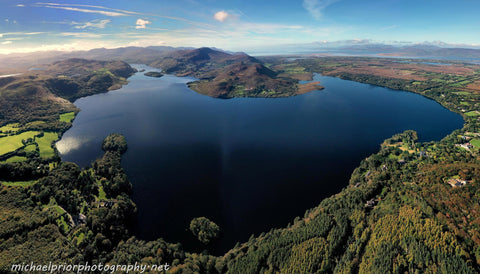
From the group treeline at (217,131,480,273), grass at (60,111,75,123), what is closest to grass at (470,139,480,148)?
treeline at (217,131,480,273)

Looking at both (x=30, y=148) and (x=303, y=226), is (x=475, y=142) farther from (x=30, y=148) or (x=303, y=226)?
(x=30, y=148)

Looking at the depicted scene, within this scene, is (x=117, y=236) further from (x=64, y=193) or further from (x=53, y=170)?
(x=53, y=170)

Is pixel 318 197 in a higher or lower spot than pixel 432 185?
lower

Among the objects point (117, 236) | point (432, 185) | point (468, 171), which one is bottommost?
point (117, 236)

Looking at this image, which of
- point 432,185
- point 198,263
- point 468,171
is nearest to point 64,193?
point 198,263

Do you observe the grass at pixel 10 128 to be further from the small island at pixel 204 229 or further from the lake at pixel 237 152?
the small island at pixel 204 229

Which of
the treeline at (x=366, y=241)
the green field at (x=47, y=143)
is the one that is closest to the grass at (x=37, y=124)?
the green field at (x=47, y=143)

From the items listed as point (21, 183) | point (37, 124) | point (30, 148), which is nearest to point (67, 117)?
point (37, 124)

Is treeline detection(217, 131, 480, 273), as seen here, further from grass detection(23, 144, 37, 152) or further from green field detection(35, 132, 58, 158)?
grass detection(23, 144, 37, 152)
